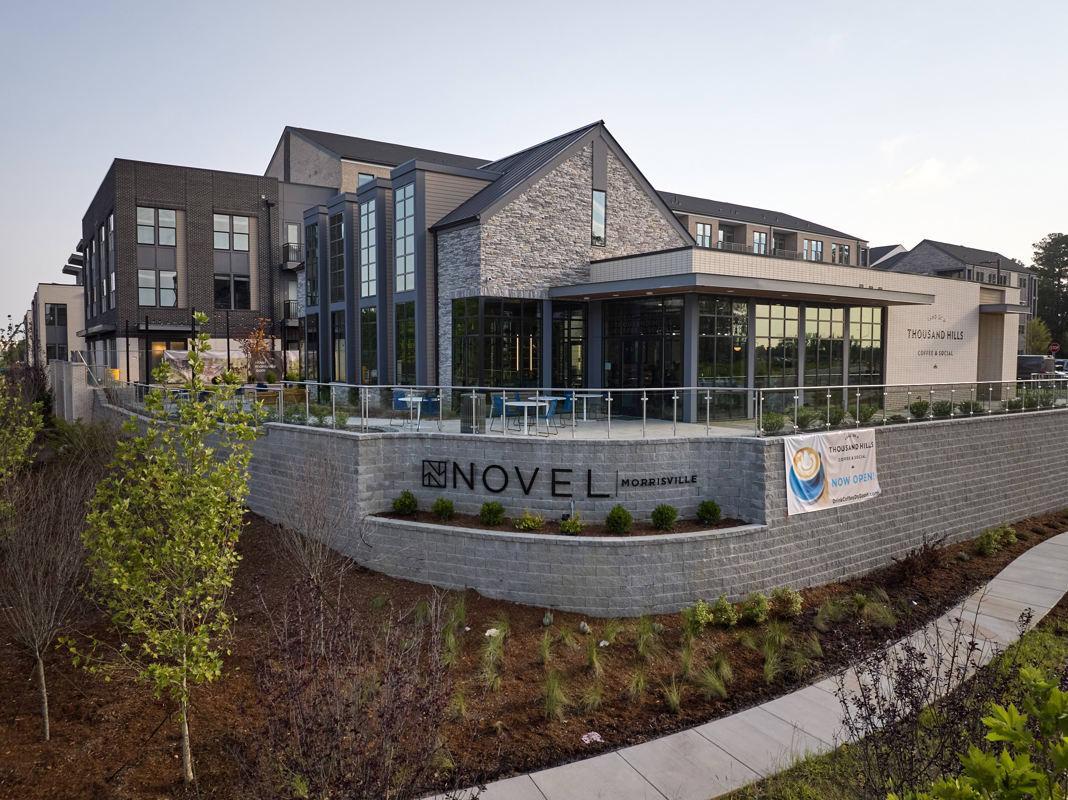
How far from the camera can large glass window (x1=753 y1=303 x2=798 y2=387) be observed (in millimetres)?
21000

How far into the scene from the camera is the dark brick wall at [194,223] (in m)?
35.0

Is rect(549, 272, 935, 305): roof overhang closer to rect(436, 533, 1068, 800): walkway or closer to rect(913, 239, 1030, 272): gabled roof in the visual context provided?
rect(436, 533, 1068, 800): walkway

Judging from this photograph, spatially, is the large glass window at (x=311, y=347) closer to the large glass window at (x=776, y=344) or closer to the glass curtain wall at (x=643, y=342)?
the glass curtain wall at (x=643, y=342)

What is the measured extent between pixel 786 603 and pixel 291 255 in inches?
1346

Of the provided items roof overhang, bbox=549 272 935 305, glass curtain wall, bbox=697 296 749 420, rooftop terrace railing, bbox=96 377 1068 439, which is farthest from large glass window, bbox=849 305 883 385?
rooftop terrace railing, bbox=96 377 1068 439

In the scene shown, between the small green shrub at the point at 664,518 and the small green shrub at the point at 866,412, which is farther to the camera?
the small green shrub at the point at 866,412

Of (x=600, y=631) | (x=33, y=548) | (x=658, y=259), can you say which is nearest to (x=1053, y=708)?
(x=600, y=631)

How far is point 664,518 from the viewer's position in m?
13.4

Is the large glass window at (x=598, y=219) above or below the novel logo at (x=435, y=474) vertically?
above

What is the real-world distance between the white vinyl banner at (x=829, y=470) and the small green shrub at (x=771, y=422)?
1.26 feet

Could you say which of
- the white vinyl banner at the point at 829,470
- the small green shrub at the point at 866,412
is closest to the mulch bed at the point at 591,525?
the white vinyl banner at the point at 829,470

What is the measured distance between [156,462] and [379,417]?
782 cm

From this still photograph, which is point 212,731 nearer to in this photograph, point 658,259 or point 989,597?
point 989,597

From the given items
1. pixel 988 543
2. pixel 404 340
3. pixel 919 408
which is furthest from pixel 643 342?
pixel 988 543
